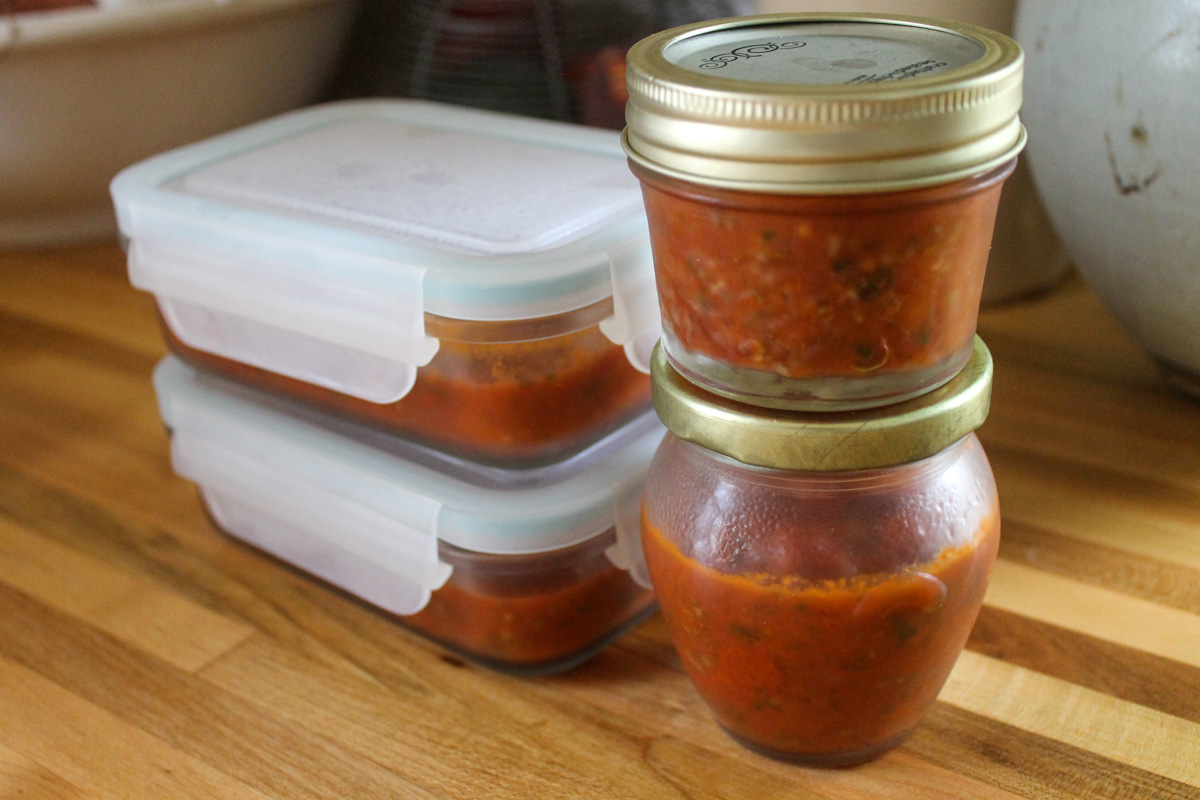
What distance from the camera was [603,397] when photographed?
61 cm

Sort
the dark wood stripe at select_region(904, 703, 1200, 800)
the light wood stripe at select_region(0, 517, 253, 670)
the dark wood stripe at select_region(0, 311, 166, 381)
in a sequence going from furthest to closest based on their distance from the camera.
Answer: the dark wood stripe at select_region(0, 311, 166, 381) < the light wood stripe at select_region(0, 517, 253, 670) < the dark wood stripe at select_region(904, 703, 1200, 800)

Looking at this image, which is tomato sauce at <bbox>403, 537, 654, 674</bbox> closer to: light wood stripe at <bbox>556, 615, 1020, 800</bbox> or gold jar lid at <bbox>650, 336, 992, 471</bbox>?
light wood stripe at <bbox>556, 615, 1020, 800</bbox>

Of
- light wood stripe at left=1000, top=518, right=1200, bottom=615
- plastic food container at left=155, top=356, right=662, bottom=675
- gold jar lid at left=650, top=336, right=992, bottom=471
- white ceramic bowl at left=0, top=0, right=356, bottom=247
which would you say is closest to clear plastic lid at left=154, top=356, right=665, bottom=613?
plastic food container at left=155, top=356, right=662, bottom=675

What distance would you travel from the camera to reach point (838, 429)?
0.47m

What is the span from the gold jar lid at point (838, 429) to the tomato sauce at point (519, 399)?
10cm

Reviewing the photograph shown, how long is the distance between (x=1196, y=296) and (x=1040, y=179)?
0.46 feet

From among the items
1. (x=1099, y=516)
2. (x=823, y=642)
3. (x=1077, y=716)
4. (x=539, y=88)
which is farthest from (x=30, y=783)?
(x=539, y=88)

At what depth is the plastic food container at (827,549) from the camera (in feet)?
1.57

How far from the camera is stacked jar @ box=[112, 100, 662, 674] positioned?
0.58m

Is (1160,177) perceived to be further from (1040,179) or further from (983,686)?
(983,686)

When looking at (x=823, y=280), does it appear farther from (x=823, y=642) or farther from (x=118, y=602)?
(x=118, y=602)

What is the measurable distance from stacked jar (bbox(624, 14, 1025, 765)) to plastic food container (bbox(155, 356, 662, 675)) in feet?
0.23

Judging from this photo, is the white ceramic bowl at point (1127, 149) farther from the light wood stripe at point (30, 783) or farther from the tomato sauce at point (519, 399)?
the light wood stripe at point (30, 783)

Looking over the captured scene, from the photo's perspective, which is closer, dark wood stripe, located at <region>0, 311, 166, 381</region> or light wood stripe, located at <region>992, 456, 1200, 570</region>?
light wood stripe, located at <region>992, 456, 1200, 570</region>
